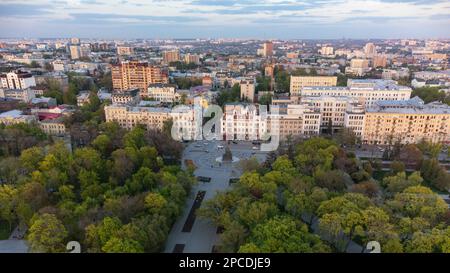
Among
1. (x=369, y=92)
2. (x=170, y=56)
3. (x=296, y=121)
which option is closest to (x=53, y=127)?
(x=296, y=121)

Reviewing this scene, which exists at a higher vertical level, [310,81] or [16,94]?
[310,81]

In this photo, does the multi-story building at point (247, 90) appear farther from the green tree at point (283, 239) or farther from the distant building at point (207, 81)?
the green tree at point (283, 239)

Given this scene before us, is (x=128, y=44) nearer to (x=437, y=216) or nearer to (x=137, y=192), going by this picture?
(x=137, y=192)

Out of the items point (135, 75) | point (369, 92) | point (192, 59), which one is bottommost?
point (369, 92)

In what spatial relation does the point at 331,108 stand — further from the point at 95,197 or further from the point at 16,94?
the point at 16,94

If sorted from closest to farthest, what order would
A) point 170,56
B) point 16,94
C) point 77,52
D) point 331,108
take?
point 331,108 → point 16,94 → point 170,56 → point 77,52
